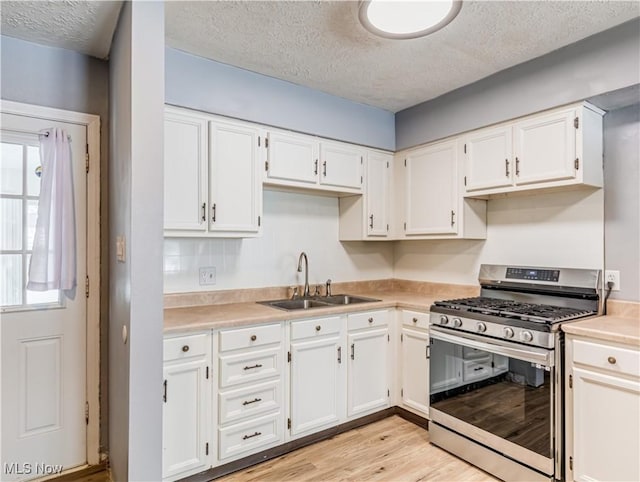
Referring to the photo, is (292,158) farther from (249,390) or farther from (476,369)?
(476,369)

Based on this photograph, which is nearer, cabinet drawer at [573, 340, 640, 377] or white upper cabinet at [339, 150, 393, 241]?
cabinet drawer at [573, 340, 640, 377]

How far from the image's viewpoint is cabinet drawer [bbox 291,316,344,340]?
2.50 metres

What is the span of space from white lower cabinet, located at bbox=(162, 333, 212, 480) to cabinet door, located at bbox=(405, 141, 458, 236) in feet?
6.34

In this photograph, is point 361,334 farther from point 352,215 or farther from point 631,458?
point 631,458

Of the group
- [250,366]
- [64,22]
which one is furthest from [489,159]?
[64,22]

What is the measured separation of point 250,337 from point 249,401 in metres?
0.38

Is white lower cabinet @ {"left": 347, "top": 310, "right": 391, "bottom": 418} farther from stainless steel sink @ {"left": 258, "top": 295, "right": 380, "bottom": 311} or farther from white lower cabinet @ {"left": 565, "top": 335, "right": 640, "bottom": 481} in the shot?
white lower cabinet @ {"left": 565, "top": 335, "right": 640, "bottom": 481}

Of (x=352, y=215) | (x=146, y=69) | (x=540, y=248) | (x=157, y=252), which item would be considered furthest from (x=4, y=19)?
(x=540, y=248)

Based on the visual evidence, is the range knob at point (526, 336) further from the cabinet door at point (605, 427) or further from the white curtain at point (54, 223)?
the white curtain at point (54, 223)

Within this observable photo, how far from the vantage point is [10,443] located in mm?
2094

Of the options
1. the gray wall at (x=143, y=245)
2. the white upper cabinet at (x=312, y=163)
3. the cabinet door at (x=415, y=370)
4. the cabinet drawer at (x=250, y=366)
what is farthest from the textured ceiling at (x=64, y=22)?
the cabinet door at (x=415, y=370)

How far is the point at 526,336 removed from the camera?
212cm

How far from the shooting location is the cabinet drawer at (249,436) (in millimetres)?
2227

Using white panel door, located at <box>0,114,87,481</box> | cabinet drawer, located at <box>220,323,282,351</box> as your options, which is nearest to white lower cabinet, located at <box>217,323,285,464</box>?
cabinet drawer, located at <box>220,323,282,351</box>
